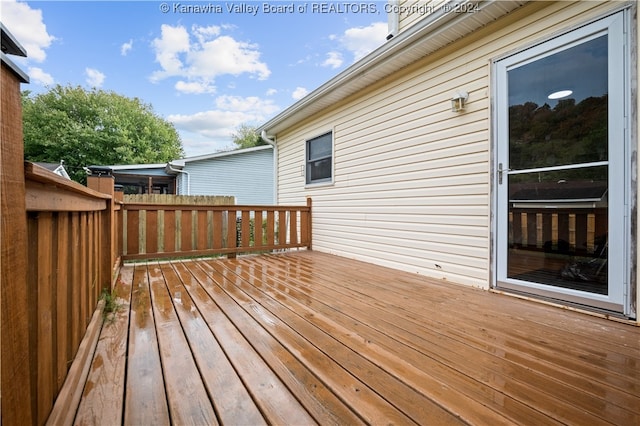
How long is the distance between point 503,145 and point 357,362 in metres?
2.31

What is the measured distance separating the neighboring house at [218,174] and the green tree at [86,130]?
703 centimetres

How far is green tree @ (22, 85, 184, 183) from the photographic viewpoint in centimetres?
1681

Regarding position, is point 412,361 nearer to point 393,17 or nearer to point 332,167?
point 332,167

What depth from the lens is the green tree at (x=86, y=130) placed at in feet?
55.2

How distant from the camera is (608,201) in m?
2.06

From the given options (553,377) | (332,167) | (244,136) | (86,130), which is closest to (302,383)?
(553,377)

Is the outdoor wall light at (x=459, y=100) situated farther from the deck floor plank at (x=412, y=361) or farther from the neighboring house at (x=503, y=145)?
the deck floor plank at (x=412, y=361)

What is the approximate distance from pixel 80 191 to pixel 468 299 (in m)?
2.77

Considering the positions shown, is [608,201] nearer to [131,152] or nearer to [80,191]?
[80,191]

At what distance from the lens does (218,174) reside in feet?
37.1

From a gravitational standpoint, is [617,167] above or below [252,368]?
above

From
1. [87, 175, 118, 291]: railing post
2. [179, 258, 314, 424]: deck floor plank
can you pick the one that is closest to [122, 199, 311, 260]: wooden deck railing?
[87, 175, 118, 291]: railing post

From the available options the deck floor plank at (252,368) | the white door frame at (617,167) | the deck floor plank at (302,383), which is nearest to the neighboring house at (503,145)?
the white door frame at (617,167)

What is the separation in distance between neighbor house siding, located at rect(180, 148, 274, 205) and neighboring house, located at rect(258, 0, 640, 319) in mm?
7846
